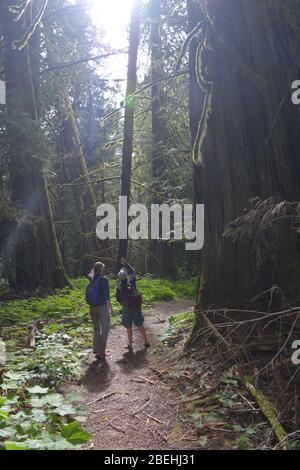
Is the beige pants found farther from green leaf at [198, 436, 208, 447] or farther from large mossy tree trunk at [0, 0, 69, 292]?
large mossy tree trunk at [0, 0, 69, 292]

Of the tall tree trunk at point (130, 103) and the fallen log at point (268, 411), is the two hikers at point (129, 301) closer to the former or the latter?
the fallen log at point (268, 411)

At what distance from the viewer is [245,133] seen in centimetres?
580

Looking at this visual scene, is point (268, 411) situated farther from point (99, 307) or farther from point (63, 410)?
point (99, 307)

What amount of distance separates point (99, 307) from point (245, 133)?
3.43 meters

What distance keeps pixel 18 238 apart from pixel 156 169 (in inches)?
288

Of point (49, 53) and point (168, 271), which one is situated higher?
point (49, 53)

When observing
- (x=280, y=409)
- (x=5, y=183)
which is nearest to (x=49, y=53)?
(x=5, y=183)

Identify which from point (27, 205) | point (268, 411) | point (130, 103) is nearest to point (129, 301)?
point (268, 411)

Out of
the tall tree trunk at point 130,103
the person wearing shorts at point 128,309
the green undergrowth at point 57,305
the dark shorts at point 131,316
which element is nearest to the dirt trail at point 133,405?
the person wearing shorts at point 128,309

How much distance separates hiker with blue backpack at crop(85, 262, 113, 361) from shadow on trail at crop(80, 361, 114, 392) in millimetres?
267

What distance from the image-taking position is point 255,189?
5742 millimetres

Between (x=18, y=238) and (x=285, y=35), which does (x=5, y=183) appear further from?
(x=285, y=35)

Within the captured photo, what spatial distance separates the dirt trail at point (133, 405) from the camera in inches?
168

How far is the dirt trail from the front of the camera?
4258 mm
